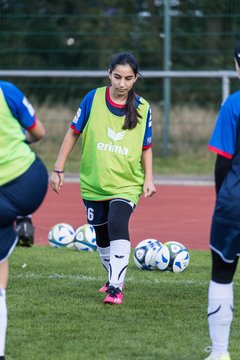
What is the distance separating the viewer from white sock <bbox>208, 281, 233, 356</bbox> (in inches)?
213

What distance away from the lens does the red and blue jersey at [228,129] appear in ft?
17.0

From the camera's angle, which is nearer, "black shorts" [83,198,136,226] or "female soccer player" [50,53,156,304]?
"female soccer player" [50,53,156,304]

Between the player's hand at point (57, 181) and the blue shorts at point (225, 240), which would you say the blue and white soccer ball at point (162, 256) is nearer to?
the player's hand at point (57, 181)

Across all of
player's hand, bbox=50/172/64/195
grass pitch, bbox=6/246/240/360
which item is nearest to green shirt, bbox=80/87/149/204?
player's hand, bbox=50/172/64/195

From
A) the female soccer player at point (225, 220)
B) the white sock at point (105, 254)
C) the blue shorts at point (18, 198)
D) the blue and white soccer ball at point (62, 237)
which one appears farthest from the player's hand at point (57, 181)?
the blue and white soccer ball at point (62, 237)

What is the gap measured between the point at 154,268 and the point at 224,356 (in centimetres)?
342

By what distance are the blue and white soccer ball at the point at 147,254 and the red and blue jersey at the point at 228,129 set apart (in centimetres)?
353

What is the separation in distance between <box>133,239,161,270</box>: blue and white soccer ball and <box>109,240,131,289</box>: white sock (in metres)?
1.41

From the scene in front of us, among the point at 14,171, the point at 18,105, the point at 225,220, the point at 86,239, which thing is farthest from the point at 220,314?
the point at 86,239

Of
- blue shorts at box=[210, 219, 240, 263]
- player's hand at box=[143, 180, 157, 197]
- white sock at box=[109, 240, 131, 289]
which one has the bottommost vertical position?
white sock at box=[109, 240, 131, 289]

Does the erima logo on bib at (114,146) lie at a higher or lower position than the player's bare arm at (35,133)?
lower

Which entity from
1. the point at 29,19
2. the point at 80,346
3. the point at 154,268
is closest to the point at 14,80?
the point at 29,19

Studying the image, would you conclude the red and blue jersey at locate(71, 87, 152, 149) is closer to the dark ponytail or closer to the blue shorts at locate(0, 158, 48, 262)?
the dark ponytail

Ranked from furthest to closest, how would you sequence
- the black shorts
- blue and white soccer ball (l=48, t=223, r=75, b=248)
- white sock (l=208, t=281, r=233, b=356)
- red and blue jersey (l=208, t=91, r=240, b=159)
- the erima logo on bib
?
blue and white soccer ball (l=48, t=223, r=75, b=248) < the black shorts < the erima logo on bib < white sock (l=208, t=281, r=233, b=356) < red and blue jersey (l=208, t=91, r=240, b=159)
